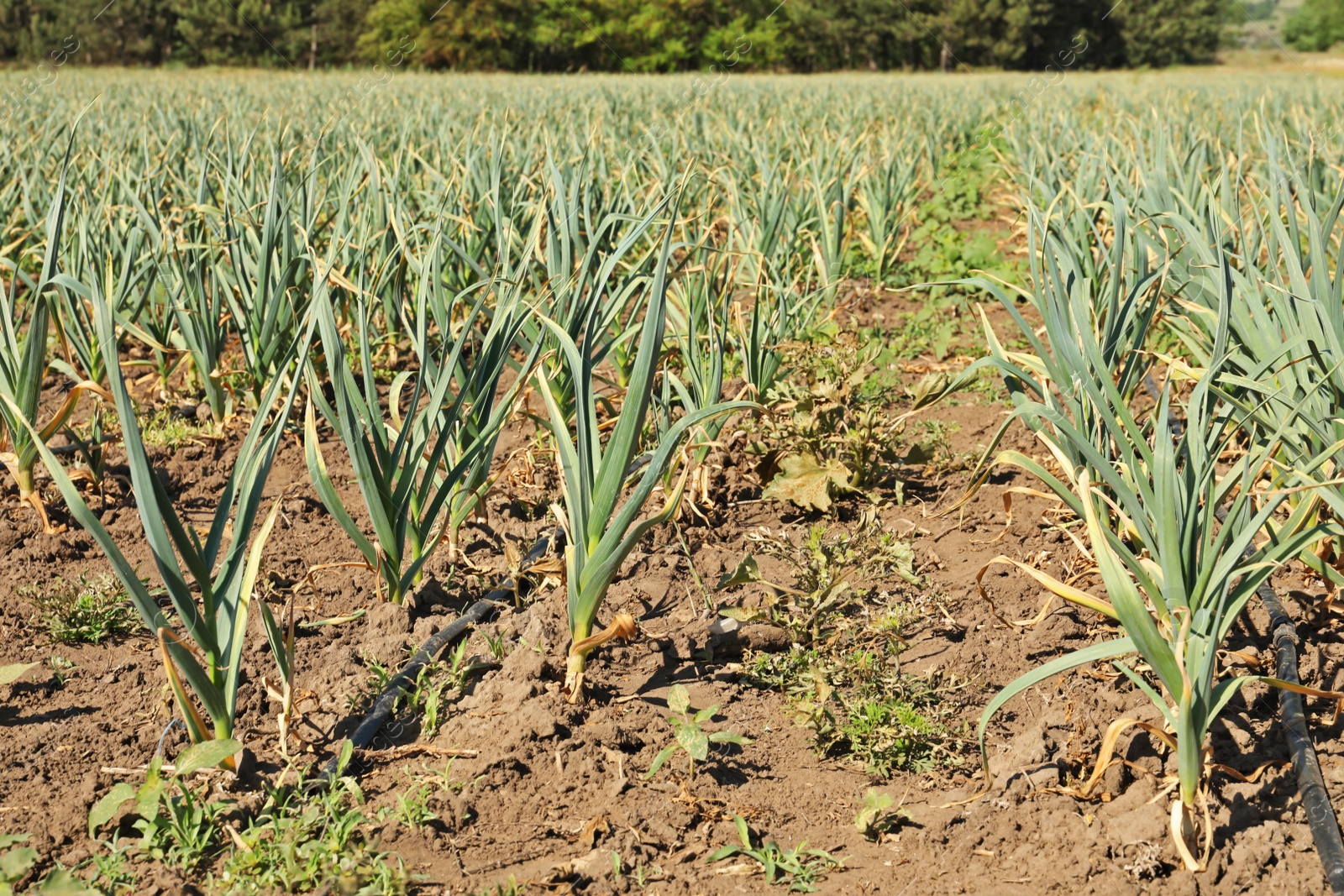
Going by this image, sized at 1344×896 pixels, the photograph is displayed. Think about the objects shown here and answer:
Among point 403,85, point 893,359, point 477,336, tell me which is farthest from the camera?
point 403,85

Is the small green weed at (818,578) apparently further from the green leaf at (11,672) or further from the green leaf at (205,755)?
the green leaf at (11,672)

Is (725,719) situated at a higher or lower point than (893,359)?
lower

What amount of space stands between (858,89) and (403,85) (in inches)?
283

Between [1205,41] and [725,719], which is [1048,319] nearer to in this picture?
[725,719]

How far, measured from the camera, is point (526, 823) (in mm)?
1562

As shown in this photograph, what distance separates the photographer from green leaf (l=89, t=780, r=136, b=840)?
4.74 feet

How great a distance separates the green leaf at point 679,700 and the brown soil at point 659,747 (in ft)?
0.20

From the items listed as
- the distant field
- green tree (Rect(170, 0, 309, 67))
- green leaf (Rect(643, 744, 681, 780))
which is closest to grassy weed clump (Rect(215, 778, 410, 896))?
the distant field

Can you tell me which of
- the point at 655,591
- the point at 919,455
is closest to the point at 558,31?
the point at 919,455

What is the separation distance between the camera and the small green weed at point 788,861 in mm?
1463

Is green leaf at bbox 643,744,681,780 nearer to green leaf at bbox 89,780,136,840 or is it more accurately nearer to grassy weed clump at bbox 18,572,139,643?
green leaf at bbox 89,780,136,840

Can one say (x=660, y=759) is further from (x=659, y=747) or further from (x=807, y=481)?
(x=807, y=481)

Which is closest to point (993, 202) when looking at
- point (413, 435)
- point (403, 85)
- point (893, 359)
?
point (893, 359)

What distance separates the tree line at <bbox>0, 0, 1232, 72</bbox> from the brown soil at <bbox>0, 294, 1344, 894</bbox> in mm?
25264
